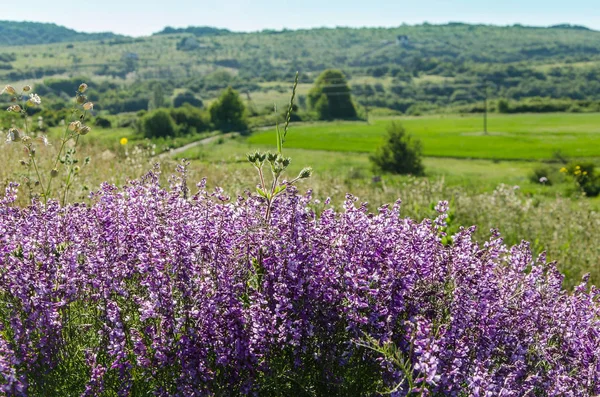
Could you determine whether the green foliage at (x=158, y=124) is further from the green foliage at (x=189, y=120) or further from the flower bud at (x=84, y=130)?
the flower bud at (x=84, y=130)

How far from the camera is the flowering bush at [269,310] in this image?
3475 millimetres

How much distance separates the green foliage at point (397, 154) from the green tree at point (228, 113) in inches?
2143

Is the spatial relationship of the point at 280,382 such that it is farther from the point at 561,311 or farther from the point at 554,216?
the point at 554,216

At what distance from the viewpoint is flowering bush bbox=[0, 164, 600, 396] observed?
11.4 ft

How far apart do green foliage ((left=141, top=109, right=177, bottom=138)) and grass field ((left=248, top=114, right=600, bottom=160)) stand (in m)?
11.4

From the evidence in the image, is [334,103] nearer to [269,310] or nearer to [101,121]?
[101,121]

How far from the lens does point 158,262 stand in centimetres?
347

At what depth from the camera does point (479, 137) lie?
288 ft

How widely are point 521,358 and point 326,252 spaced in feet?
4.19

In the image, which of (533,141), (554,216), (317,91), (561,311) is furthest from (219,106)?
(561,311)

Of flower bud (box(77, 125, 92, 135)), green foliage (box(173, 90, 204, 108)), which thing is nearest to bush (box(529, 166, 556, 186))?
flower bud (box(77, 125, 92, 135))

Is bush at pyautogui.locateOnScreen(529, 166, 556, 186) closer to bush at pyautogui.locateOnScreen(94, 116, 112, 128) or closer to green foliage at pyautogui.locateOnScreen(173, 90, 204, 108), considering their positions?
bush at pyautogui.locateOnScreen(94, 116, 112, 128)

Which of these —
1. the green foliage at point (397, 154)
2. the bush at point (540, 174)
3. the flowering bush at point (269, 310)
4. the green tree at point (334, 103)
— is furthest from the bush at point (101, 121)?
the green tree at point (334, 103)

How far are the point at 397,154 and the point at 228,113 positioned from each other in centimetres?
5727
